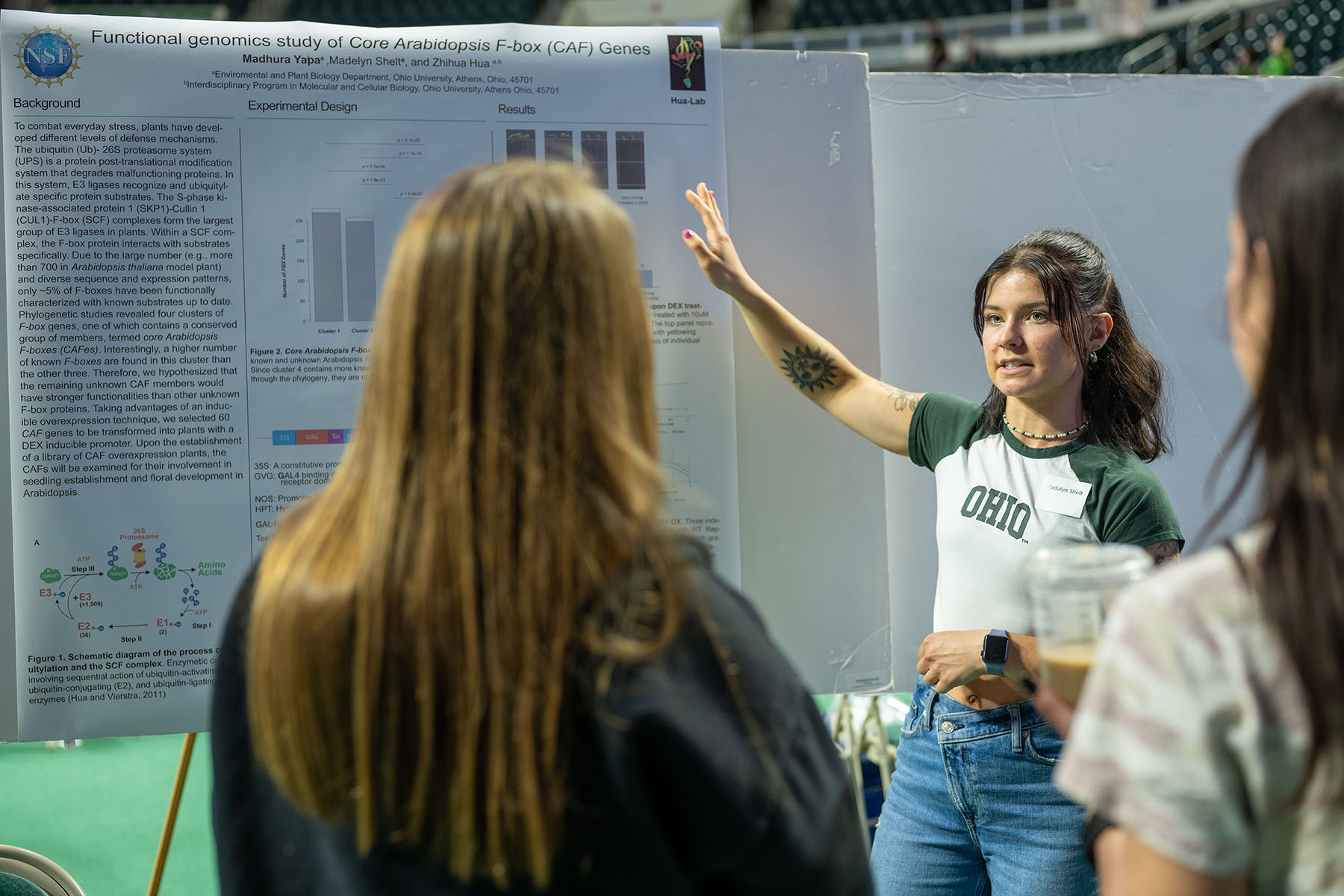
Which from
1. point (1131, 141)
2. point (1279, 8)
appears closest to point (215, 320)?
point (1131, 141)

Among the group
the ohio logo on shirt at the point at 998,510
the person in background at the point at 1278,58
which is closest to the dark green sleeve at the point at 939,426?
the ohio logo on shirt at the point at 998,510

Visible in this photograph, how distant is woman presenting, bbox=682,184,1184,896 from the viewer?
4.67ft

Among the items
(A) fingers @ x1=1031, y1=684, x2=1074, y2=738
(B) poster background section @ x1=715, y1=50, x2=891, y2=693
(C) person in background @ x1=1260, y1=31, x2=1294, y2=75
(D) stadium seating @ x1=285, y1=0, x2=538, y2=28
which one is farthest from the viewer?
(D) stadium seating @ x1=285, y1=0, x2=538, y2=28

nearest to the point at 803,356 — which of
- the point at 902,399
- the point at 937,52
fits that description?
the point at 902,399

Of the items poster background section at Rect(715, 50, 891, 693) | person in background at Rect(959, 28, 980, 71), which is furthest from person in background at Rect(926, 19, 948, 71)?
→ poster background section at Rect(715, 50, 891, 693)

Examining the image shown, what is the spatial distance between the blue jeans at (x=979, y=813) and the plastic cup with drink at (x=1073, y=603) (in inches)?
26.3

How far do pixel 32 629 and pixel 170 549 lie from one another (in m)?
0.23

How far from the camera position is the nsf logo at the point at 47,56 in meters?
1.53

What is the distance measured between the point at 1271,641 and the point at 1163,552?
87cm

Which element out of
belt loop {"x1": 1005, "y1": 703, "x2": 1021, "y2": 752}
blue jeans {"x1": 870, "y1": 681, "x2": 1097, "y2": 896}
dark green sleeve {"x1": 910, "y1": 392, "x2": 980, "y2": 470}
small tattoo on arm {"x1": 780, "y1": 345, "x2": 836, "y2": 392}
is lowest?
blue jeans {"x1": 870, "y1": 681, "x2": 1097, "y2": 896}

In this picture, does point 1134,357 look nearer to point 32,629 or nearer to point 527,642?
point 527,642

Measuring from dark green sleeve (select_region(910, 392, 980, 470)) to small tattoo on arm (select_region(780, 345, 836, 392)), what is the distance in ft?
0.52

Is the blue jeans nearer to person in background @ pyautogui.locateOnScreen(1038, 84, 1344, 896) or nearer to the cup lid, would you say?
the cup lid

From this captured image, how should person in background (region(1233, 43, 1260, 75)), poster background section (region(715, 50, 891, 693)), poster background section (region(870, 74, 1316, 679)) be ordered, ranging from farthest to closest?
person in background (region(1233, 43, 1260, 75)) → poster background section (region(870, 74, 1316, 679)) → poster background section (region(715, 50, 891, 693))
